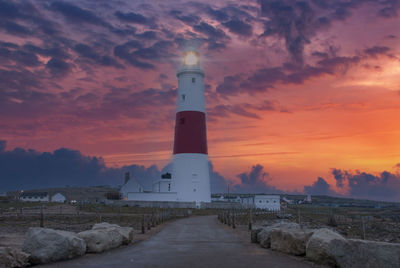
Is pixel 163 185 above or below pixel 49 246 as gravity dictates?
above

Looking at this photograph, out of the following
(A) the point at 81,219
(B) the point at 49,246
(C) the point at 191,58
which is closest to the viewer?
(B) the point at 49,246

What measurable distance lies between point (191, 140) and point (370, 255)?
4514 centimetres

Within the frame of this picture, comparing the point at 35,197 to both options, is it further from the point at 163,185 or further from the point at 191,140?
the point at 191,140

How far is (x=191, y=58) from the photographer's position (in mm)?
60469

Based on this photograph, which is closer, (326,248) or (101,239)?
(326,248)

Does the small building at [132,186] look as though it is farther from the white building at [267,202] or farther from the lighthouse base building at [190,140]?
the white building at [267,202]

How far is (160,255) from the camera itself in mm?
13344

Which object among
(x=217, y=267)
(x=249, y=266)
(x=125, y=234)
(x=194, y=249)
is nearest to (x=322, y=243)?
(x=249, y=266)

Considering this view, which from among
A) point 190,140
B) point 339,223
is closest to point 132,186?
point 190,140

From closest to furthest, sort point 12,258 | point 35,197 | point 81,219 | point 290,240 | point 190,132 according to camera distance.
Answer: point 12,258 < point 290,240 < point 81,219 < point 190,132 < point 35,197

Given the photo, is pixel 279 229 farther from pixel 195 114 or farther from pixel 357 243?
pixel 195 114

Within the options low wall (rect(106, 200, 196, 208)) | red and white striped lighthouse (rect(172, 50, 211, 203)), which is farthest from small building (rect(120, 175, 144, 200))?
red and white striped lighthouse (rect(172, 50, 211, 203))

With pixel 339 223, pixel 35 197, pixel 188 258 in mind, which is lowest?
pixel 339 223

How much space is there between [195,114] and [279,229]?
40648mm
